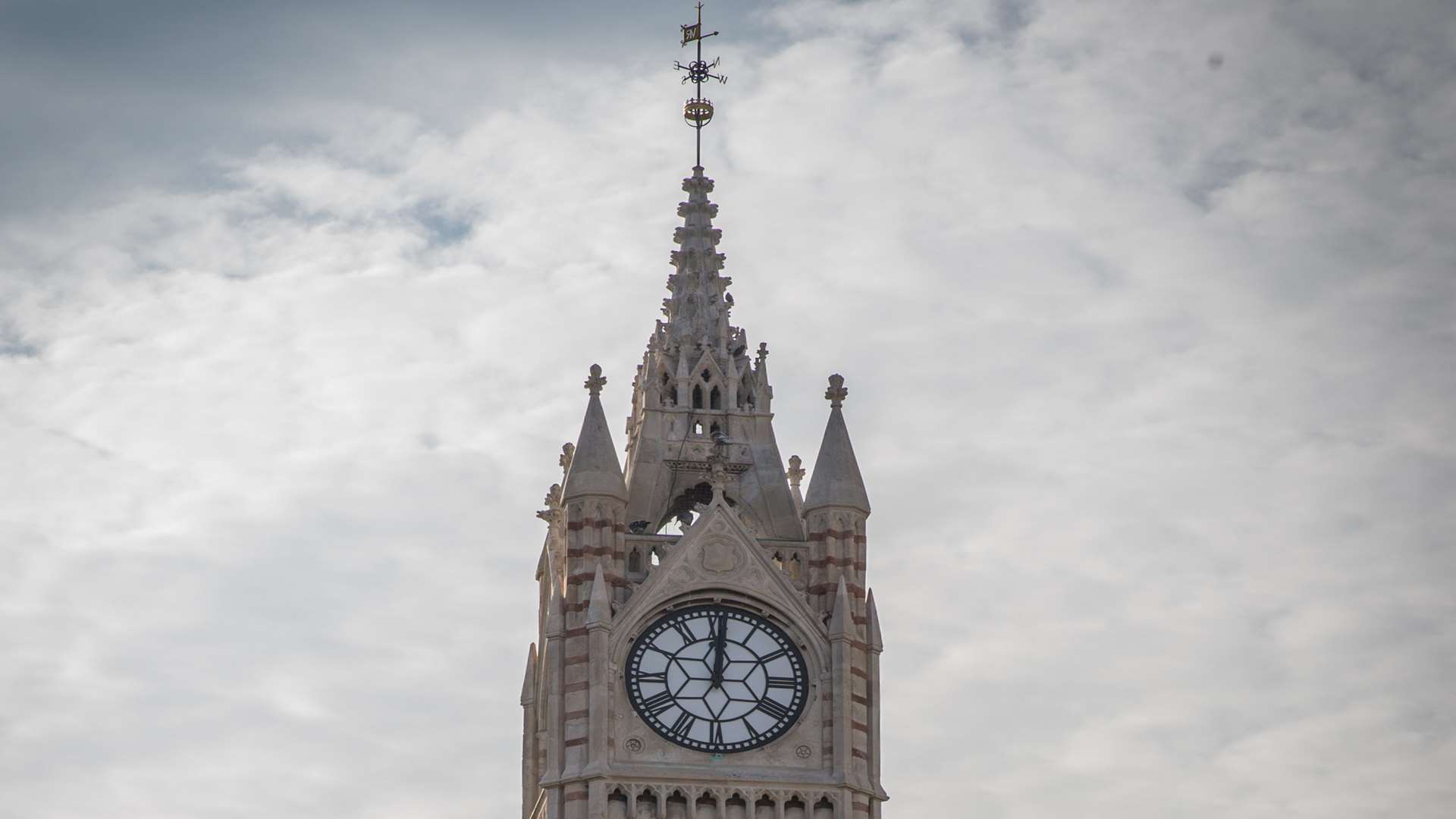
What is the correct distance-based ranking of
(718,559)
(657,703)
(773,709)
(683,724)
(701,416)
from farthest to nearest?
(701,416), (718,559), (773,709), (657,703), (683,724)

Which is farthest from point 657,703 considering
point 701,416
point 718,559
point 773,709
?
point 701,416

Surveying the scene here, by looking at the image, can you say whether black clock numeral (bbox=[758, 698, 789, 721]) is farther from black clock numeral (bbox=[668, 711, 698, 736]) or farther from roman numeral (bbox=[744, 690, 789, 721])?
black clock numeral (bbox=[668, 711, 698, 736])

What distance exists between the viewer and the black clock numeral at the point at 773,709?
2975 inches

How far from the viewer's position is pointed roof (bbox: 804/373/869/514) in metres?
77.9

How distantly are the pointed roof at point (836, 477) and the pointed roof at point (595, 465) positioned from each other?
3.97 m

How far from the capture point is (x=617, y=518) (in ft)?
254

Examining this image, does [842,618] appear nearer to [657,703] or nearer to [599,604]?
[657,703]

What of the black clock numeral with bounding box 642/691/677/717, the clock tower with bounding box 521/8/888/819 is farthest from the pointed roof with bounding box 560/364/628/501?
the black clock numeral with bounding box 642/691/677/717

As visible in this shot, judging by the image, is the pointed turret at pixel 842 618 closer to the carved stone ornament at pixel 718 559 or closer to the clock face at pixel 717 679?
the clock face at pixel 717 679

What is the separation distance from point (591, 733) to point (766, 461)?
8373 millimetres

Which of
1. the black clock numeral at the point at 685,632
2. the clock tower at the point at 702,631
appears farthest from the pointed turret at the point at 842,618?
the black clock numeral at the point at 685,632

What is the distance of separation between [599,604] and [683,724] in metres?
3.04

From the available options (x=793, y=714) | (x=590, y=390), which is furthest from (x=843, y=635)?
(x=590, y=390)

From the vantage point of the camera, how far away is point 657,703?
75312 mm
